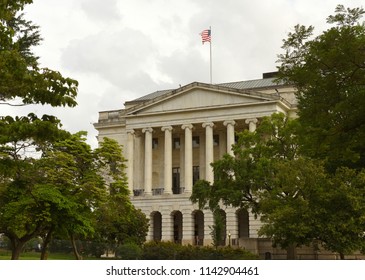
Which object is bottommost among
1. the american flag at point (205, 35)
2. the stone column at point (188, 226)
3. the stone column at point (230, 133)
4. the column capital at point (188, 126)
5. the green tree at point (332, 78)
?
the stone column at point (188, 226)

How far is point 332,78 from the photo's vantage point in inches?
748

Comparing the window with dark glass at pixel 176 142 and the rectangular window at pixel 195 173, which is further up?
the window with dark glass at pixel 176 142

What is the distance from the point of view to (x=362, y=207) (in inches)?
1270

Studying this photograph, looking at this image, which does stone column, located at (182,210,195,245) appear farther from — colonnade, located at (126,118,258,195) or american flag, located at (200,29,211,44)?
american flag, located at (200,29,211,44)

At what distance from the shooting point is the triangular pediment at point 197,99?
6644 centimetres

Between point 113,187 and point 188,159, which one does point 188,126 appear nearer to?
point 188,159

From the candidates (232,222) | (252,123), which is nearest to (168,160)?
(232,222)

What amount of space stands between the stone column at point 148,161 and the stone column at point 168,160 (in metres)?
2.13

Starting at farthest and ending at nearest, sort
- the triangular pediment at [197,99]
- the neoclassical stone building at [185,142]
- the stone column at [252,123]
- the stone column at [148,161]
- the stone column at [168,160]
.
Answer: the stone column at [148,161], the stone column at [168,160], the triangular pediment at [197,99], the neoclassical stone building at [185,142], the stone column at [252,123]

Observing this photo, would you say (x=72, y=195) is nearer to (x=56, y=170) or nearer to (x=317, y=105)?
(x=56, y=170)

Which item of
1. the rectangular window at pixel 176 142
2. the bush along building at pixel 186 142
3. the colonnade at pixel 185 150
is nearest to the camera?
the bush along building at pixel 186 142

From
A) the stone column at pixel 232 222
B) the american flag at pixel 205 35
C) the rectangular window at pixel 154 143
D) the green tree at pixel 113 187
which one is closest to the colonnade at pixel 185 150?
the rectangular window at pixel 154 143

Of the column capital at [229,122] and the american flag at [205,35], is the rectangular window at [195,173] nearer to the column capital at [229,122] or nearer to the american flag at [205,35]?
the column capital at [229,122]

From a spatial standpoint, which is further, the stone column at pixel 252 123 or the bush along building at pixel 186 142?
the bush along building at pixel 186 142
